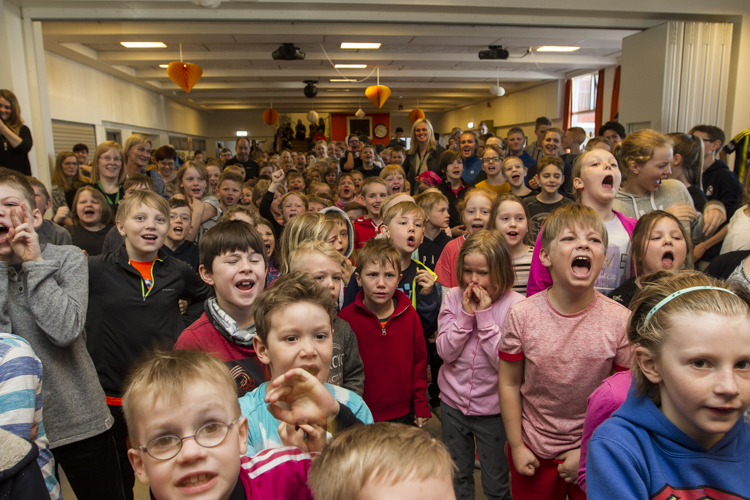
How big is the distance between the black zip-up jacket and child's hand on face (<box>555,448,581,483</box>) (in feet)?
5.29

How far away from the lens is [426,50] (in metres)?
9.12

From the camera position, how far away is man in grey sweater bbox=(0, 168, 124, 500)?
58.3 inches

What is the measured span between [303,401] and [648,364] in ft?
2.49

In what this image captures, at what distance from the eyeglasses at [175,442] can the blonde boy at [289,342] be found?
32cm

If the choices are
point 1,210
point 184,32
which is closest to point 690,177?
point 1,210

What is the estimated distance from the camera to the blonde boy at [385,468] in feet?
2.46

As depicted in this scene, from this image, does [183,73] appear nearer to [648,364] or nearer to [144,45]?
[144,45]

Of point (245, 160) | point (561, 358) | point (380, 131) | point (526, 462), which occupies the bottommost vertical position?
point (526, 462)

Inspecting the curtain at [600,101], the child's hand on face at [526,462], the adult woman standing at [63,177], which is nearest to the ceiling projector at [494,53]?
the curtain at [600,101]

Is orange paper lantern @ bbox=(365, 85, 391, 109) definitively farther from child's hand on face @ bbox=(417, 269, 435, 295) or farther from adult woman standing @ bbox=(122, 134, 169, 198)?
child's hand on face @ bbox=(417, 269, 435, 295)

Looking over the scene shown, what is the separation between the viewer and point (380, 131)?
19016 mm

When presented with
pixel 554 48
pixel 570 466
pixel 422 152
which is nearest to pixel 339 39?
pixel 422 152

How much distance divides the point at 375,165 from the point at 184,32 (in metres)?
3.46

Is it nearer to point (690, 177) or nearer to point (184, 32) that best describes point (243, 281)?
→ point (690, 177)
